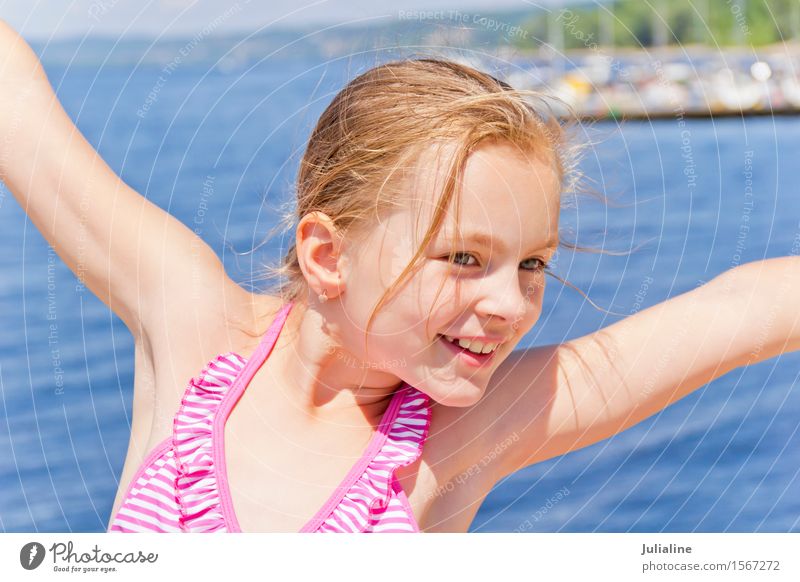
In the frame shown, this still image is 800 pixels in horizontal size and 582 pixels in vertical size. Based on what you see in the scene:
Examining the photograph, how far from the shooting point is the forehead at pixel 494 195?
0.88 metres

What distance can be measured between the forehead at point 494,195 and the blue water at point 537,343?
306 millimetres

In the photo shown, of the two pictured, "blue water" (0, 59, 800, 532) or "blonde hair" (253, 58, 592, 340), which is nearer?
"blonde hair" (253, 58, 592, 340)

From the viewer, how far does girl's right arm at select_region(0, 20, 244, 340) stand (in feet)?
3.48

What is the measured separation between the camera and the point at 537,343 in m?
2.56

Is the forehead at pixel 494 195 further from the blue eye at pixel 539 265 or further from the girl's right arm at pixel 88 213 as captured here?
the girl's right arm at pixel 88 213

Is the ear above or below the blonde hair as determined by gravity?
below

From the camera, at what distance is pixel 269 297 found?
114 centimetres

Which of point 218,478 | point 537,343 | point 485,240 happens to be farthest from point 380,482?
point 537,343

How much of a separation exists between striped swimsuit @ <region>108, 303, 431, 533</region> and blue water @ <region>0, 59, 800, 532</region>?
1.06ft

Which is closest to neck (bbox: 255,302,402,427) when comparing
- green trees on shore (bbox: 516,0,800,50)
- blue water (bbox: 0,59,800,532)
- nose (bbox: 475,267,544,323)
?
nose (bbox: 475,267,544,323)

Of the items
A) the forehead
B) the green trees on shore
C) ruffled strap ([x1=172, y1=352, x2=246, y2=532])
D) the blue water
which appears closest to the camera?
the forehead

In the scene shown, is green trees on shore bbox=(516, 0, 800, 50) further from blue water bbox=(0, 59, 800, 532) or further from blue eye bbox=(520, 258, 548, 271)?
blue eye bbox=(520, 258, 548, 271)

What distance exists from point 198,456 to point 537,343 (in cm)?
166
